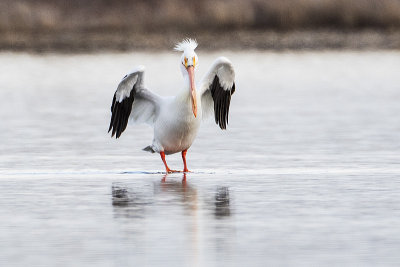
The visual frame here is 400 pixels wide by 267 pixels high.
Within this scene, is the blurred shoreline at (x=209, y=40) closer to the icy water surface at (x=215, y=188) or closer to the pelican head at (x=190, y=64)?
the icy water surface at (x=215, y=188)

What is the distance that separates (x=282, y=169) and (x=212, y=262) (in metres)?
3.95

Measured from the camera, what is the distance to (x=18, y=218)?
26.8 feet

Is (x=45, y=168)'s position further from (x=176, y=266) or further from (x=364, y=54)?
(x=364, y=54)

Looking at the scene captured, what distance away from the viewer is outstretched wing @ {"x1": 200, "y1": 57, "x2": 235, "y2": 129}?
11328 mm

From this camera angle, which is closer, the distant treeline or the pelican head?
the pelican head

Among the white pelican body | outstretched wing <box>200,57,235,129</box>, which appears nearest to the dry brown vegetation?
outstretched wing <box>200,57,235,129</box>

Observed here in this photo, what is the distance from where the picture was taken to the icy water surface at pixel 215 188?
7.07 metres

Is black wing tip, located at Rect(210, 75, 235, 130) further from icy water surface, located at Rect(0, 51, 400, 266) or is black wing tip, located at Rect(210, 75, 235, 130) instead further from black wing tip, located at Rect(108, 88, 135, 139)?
black wing tip, located at Rect(108, 88, 135, 139)

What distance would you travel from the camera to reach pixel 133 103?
1127 centimetres

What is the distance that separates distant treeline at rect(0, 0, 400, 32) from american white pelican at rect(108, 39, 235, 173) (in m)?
20.3

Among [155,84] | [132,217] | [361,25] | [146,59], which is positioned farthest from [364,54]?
[132,217]

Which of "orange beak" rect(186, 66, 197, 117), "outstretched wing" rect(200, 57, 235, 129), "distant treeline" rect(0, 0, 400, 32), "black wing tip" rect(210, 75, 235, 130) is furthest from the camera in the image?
"distant treeline" rect(0, 0, 400, 32)

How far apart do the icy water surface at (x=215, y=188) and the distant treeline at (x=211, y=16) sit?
12.9m

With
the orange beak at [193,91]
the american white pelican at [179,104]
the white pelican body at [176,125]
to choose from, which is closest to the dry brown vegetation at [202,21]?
the american white pelican at [179,104]
